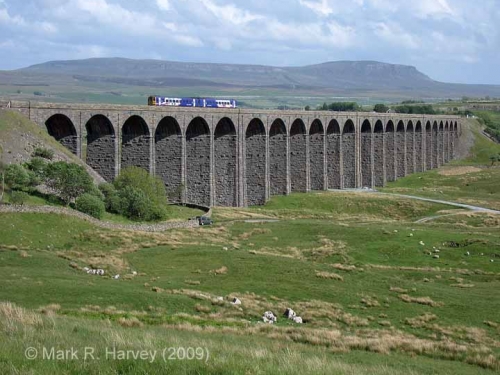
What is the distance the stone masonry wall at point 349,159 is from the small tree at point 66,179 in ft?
182

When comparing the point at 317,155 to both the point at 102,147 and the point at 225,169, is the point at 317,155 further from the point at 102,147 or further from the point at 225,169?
the point at 102,147

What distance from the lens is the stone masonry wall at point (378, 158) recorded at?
10602 cm

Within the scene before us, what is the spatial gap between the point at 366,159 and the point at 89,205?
64.5 metres

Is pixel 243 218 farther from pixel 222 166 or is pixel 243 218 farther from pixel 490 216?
pixel 490 216

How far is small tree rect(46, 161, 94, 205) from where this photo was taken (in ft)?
155

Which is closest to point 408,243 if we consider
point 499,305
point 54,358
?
point 499,305

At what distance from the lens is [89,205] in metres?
46.3

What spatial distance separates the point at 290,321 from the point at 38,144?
2927 cm

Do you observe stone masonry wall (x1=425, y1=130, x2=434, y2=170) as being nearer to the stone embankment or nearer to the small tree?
the stone embankment

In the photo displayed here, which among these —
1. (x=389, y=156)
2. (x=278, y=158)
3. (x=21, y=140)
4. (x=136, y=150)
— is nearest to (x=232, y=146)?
(x=278, y=158)

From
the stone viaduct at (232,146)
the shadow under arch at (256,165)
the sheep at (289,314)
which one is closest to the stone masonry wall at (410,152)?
the stone viaduct at (232,146)

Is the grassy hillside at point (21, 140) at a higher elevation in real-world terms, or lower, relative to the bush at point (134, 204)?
higher

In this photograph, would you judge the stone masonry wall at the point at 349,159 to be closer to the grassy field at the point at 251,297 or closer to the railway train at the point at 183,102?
the railway train at the point at 183,102

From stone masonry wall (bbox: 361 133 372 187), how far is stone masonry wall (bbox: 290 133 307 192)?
18060mm
